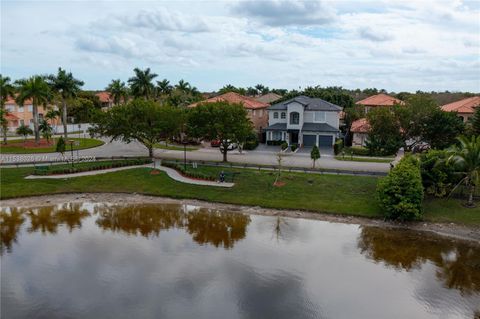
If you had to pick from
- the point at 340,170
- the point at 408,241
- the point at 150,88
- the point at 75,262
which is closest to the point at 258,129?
the point at 150,88

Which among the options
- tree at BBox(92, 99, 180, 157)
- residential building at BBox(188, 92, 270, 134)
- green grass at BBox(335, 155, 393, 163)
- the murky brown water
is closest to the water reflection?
the murky brown water

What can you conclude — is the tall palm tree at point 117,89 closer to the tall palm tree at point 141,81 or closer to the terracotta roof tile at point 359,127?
the tall palm tree at point 141,81

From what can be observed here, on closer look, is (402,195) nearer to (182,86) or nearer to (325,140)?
(325,140)

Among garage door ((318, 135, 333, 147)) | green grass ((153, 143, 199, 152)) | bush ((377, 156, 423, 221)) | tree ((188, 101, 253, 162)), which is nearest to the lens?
bush ((377, 156, 423, 221))

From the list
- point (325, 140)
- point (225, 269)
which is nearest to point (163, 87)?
point (325, 140)

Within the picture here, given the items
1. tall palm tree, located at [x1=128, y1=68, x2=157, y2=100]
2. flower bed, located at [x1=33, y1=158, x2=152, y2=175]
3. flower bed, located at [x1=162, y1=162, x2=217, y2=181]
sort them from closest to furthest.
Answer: flower bed, located at [x1=162, y1=162, x2=217, y2=181] → flower bed, located at [x1=33, y1=158, x2=152, y2=175] → tall palm tree, located at [x1=128, y1=68, x2=157, y2=100]

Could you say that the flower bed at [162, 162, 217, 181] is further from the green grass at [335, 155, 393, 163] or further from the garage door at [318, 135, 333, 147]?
the garage door at [318, 135, 333, 147]

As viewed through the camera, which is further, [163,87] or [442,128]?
[163,87]
